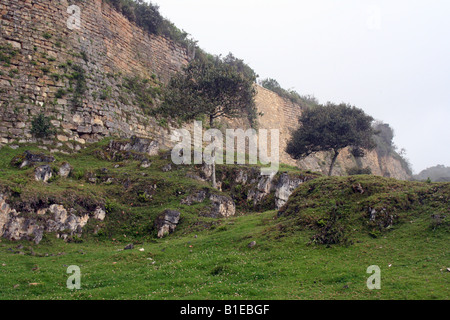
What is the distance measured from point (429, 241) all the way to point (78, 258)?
43.4 feet

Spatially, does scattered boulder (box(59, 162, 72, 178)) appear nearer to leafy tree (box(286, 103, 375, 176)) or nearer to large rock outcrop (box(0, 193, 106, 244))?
large rock outcrop (box(0, 193, 106, 244))

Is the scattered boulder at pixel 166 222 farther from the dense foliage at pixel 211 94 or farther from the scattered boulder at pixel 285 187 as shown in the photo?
the dense foliage at pixel 211 94

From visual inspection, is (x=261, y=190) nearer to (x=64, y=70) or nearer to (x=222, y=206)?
(x=222, y=206)

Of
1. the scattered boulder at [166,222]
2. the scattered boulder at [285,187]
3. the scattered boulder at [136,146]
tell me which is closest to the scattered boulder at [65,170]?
the scattered boulder at [136,146]

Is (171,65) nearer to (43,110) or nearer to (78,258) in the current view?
(43,110)

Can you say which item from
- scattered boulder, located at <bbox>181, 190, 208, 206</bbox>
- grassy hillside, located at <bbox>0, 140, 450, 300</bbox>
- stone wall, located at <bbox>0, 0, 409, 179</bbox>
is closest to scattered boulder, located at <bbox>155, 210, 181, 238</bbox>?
grassy hillside, located at <bbox>0, 140, 450, 300</bbox>

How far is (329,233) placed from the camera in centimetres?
A: 1517

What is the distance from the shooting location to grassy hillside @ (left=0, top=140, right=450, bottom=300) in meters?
11.5

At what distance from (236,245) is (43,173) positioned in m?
11.0

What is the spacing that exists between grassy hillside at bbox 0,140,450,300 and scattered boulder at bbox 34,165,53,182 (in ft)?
1.08

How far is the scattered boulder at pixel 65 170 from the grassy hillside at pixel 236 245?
315mm

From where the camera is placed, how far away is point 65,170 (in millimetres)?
21656
